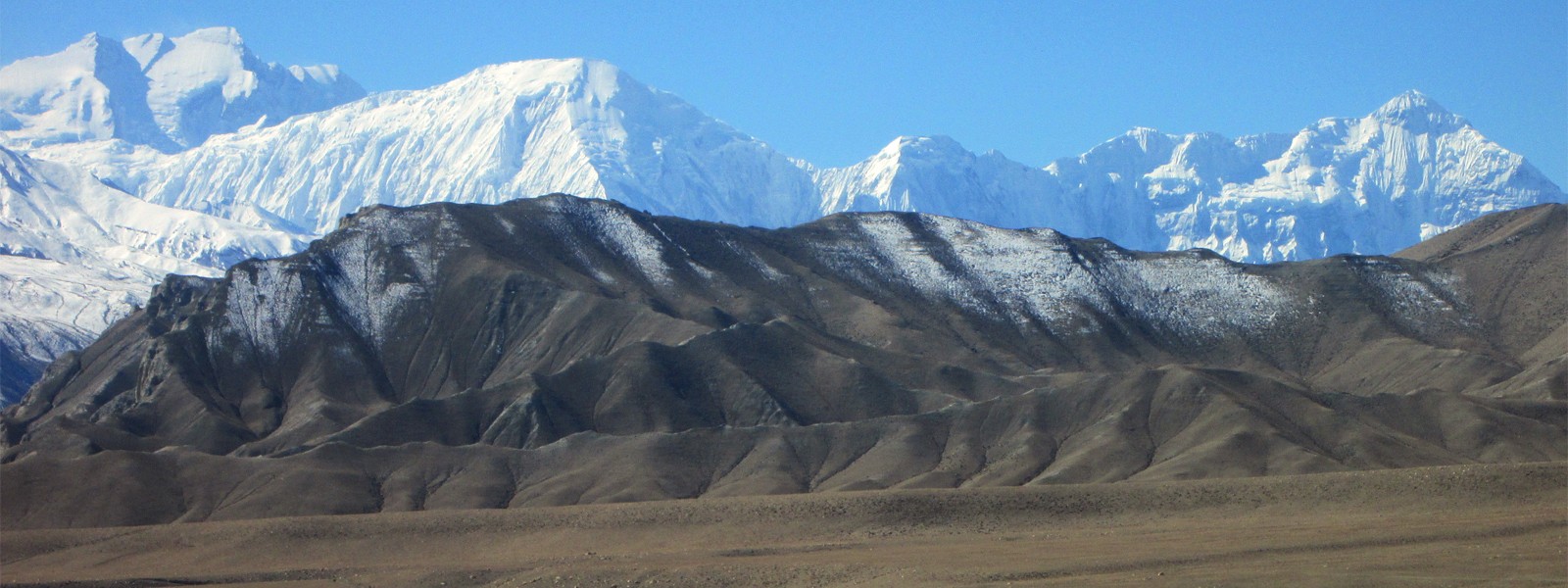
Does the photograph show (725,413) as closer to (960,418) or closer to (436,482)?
(960,418)

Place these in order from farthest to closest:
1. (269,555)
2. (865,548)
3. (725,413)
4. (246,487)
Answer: (725,413)
(246,487)
(269,555)
(865,548)

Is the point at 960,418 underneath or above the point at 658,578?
underneath

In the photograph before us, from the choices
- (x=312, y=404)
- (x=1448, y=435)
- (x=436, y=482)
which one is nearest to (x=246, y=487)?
(x=436, y=482)

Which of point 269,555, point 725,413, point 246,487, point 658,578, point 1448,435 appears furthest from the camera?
point 725,413

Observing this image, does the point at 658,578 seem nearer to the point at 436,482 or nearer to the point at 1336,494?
the point at 1336,494

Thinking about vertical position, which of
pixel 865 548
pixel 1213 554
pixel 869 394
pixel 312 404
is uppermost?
pixel 1213 554

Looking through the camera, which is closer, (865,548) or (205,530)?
(865,548)
